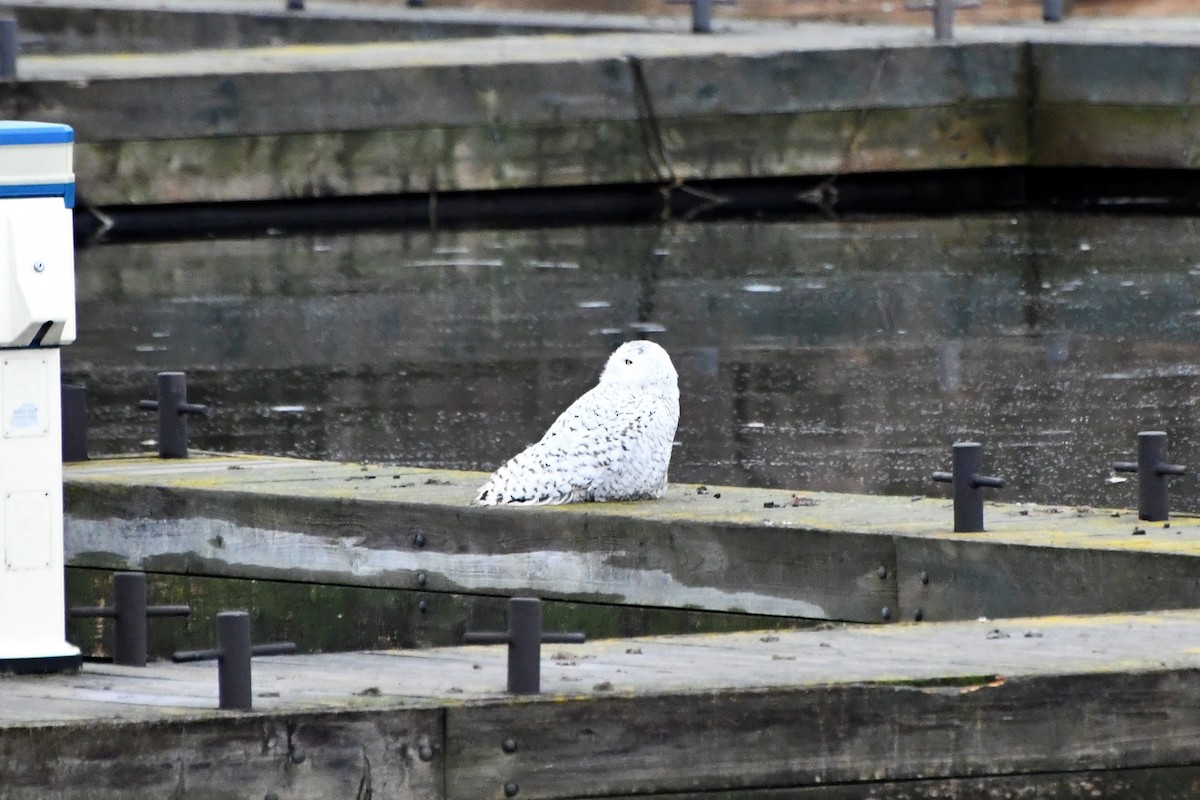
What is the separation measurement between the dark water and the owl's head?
123 inches

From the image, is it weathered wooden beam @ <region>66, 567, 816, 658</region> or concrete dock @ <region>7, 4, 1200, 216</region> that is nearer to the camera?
weathered wooden beam @ <region>66, 567, 816, 658</region>

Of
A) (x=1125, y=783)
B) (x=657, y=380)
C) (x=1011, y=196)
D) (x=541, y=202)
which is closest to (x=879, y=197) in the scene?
(x=1011, y=196)

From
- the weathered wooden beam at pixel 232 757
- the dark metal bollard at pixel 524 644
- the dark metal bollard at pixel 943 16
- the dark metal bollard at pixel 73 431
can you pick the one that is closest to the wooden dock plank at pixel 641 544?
the dark metal bollard at pixel 73 431

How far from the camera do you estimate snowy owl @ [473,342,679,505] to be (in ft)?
31.8

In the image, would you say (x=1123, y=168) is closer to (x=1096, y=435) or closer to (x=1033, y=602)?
(x=1096, y=435)

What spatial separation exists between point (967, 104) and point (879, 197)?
1.26m

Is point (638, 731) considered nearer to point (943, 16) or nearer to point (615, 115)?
point (615, 115)


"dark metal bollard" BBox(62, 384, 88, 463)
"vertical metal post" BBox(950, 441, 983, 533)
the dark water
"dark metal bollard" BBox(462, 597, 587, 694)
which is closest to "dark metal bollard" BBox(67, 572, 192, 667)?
"dark metal bollard" BBox(462, 597, 587, 694)

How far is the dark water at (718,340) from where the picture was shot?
1429 cm

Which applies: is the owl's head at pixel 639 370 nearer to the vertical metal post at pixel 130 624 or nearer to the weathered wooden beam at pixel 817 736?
the vertical metal post at pixel 130 624

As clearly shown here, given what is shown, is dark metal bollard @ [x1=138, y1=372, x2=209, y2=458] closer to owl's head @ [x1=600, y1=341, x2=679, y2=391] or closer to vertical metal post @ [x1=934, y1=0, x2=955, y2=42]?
owl's head @ [x1=600, y1=341, x2=679, y2=391]

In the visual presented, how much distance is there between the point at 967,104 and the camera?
23.7 metres

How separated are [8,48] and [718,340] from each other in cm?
750

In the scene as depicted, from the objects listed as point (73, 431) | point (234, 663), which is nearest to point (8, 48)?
point (73, 431)
